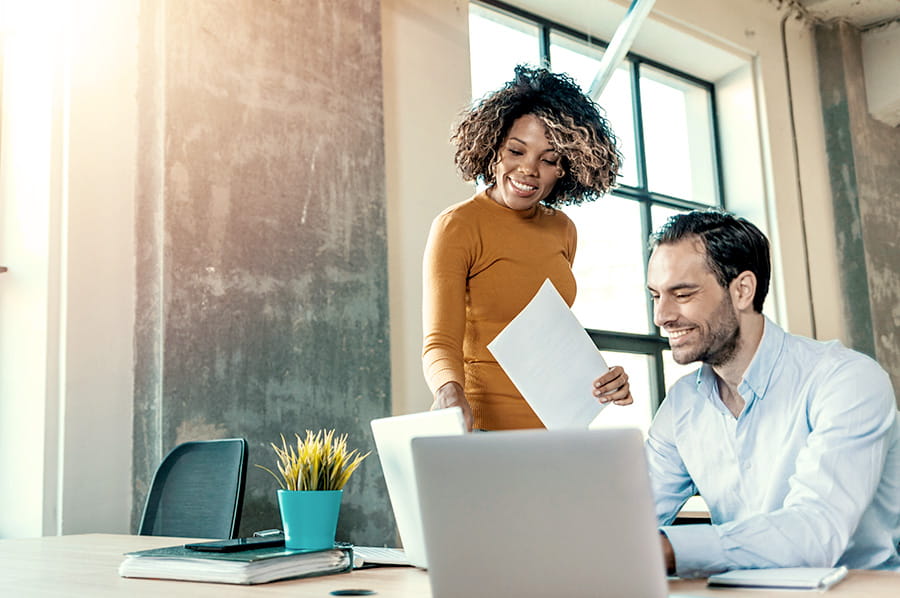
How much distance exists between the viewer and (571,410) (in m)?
Result: 1.89

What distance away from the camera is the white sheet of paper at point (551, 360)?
1845mm

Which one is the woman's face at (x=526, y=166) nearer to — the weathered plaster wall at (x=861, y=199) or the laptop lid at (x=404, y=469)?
the laptop lid at (x=404, y=469)

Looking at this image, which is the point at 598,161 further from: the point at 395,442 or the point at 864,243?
the point at 864,243

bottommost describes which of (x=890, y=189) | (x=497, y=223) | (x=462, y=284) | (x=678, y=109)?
(x=462, y=284)

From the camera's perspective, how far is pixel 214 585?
49.1 inches

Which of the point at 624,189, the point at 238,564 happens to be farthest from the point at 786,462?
the point at 624,189

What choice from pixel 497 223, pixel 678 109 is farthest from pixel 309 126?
pixel 678 109

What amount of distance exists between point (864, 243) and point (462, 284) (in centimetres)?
470

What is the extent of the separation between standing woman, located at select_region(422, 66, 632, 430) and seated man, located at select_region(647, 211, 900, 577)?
0.85 feet

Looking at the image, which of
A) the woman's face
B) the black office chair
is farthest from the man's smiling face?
the black office chair

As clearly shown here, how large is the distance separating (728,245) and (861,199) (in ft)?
16.0

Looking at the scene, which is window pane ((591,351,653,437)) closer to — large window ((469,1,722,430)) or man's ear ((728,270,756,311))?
large window ((469,1,722,430))

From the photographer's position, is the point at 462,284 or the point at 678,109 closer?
the point at 462,284

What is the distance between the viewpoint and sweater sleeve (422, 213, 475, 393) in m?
1.96
